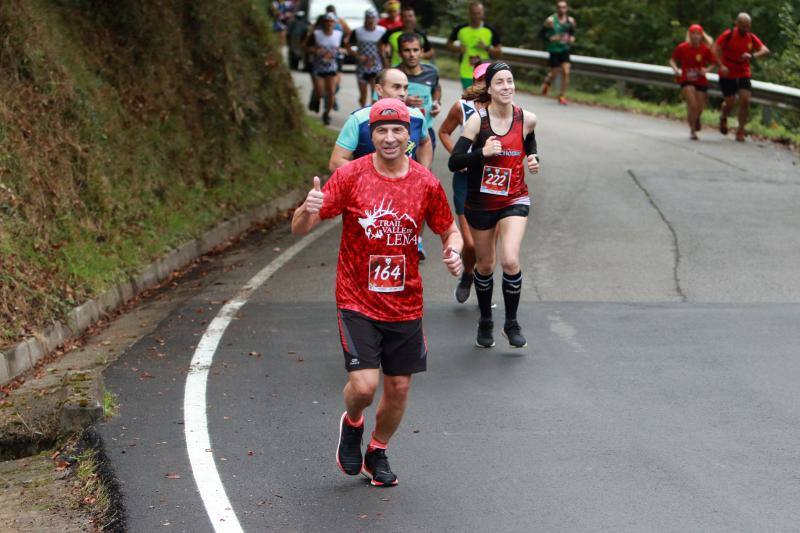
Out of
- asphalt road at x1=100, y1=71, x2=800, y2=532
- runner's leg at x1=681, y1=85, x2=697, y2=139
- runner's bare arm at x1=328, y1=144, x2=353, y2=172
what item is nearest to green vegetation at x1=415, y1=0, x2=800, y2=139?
runner's leg at x1=681, y1=85, x2=697, y2=139

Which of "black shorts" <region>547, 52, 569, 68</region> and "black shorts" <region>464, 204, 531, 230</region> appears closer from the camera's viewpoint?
"black shorts" <region>464, 204, 531, 230</region>

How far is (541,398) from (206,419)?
206 cm

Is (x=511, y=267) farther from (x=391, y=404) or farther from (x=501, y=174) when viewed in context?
(x=391, y=404)

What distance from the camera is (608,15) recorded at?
33.8m

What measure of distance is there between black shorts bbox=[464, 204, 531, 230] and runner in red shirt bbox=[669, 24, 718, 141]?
12050 millimetres

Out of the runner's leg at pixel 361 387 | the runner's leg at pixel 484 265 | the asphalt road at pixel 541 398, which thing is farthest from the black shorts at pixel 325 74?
the runner's leg at pixel 361 387

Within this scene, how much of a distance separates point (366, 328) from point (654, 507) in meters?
1.62

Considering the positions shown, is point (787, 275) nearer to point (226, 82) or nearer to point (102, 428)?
point (102, 428)

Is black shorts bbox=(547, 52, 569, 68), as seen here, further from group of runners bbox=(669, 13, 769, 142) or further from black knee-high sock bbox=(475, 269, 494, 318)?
black knee-high sock bbox=(475, 269, 494, 318)

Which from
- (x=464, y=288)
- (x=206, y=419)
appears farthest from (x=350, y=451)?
(x=464, y=288)

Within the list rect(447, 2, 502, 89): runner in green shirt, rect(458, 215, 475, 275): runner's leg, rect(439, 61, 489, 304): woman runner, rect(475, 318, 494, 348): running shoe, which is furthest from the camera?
rect(447, 2, 502, 89): runner in green shirt

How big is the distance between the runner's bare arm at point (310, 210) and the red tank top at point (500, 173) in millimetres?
2801

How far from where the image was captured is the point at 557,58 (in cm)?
2666

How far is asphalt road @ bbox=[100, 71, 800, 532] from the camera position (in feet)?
19.7
